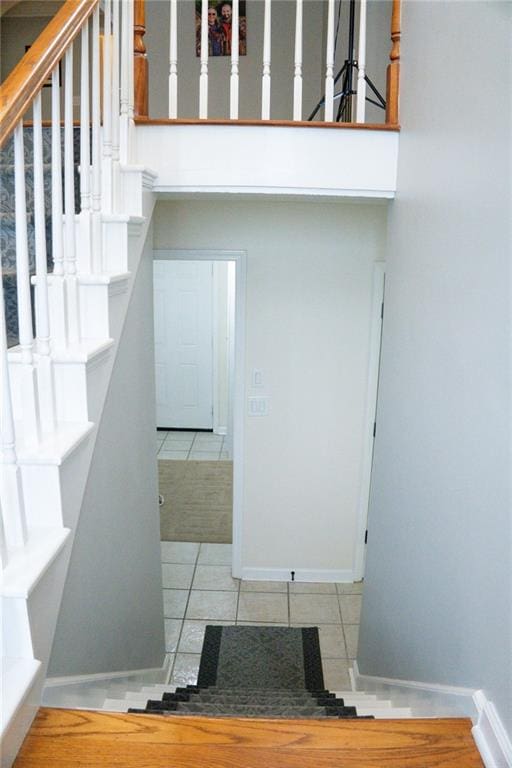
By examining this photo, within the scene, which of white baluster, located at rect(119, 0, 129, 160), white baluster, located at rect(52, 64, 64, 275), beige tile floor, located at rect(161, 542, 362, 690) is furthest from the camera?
beige tile floor, located at rect(161, 542, 362, 690)

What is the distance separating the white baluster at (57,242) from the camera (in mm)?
1478

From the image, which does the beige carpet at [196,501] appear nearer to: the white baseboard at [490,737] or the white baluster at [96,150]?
the white baluster at [96,150]

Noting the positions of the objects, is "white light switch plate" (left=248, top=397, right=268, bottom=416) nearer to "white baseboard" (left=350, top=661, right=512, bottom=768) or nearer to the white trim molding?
the white trim molding

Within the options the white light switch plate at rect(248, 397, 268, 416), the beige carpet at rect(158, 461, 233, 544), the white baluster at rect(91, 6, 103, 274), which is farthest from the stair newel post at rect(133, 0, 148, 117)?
the beige carpet at rect(158, 461, 233, 544)

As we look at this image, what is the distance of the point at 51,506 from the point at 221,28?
14.2 feet

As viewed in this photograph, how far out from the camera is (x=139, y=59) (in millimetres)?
2137

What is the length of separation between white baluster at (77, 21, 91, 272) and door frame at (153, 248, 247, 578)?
152cm

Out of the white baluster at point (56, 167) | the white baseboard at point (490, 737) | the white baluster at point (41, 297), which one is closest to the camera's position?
the white baseboard at point (490, 737)

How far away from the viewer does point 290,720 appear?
1.34 m

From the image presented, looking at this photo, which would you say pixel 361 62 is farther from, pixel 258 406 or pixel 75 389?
pixel 258 406

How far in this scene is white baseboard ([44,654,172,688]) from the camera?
1504 millimetres

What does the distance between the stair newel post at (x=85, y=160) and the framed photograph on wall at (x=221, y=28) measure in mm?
3173

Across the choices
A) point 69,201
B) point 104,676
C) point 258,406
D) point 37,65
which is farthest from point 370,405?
point 37,65

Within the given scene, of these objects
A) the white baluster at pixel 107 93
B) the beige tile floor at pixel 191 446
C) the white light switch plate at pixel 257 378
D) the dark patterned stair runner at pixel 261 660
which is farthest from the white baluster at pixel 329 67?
the beige tile floor at pixel 191 446
